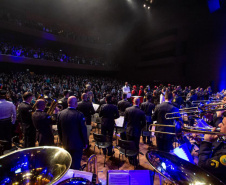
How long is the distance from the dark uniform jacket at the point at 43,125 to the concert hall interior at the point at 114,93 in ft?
0.08

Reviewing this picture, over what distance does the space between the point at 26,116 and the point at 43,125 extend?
0.74m

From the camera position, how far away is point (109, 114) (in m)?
4.03

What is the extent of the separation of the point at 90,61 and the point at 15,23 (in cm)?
915

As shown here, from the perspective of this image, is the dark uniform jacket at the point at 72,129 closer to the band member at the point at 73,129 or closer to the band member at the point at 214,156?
the band member at the point at 73,129

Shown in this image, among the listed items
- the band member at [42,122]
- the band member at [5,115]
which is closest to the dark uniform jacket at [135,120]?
the band member at [42,122]

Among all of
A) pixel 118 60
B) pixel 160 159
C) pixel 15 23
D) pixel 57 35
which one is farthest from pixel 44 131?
pixel 118 60

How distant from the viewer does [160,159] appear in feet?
4.43

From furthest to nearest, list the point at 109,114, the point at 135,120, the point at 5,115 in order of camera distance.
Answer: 1. the point at 109,114
2. the point at 5,115
3. the point at 135,120

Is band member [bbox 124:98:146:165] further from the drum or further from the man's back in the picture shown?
the man's back

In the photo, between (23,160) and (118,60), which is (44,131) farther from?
(118,60)

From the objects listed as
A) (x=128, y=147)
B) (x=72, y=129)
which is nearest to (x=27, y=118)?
(x=72, y=129)

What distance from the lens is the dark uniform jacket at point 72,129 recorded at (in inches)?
109

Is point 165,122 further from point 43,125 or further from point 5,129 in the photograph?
point 5,129

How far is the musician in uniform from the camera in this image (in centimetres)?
349
